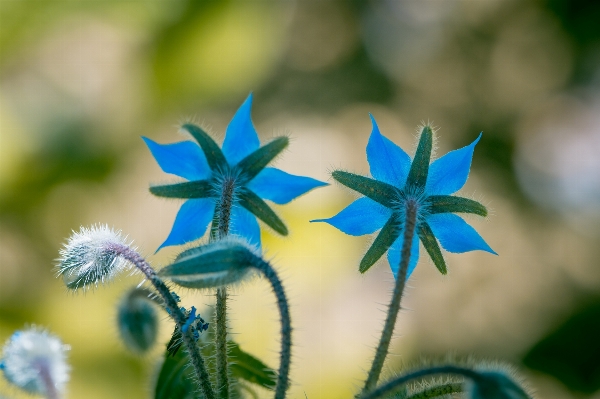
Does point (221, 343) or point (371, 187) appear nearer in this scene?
point (221, 343)

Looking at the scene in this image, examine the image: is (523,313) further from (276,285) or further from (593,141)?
(276,285)

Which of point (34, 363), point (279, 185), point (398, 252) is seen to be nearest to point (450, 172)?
point (398, 252)

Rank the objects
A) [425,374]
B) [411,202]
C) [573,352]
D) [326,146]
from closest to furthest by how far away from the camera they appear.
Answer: [425,374], [411,202], [573,352], [326,146]

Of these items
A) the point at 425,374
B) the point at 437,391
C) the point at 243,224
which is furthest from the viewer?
the point at 243,224

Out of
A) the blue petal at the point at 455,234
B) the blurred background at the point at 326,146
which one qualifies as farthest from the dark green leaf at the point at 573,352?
the blue petal at the point at 455,234

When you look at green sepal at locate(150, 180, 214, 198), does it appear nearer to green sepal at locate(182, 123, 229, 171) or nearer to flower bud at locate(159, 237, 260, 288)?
green sepal at locate(182, 123, 229, 171)

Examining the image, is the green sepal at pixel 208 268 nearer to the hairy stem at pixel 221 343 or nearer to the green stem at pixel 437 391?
the hairy stem at pixel 221 343

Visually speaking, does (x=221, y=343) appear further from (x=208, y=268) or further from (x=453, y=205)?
(x=453, y=205)
